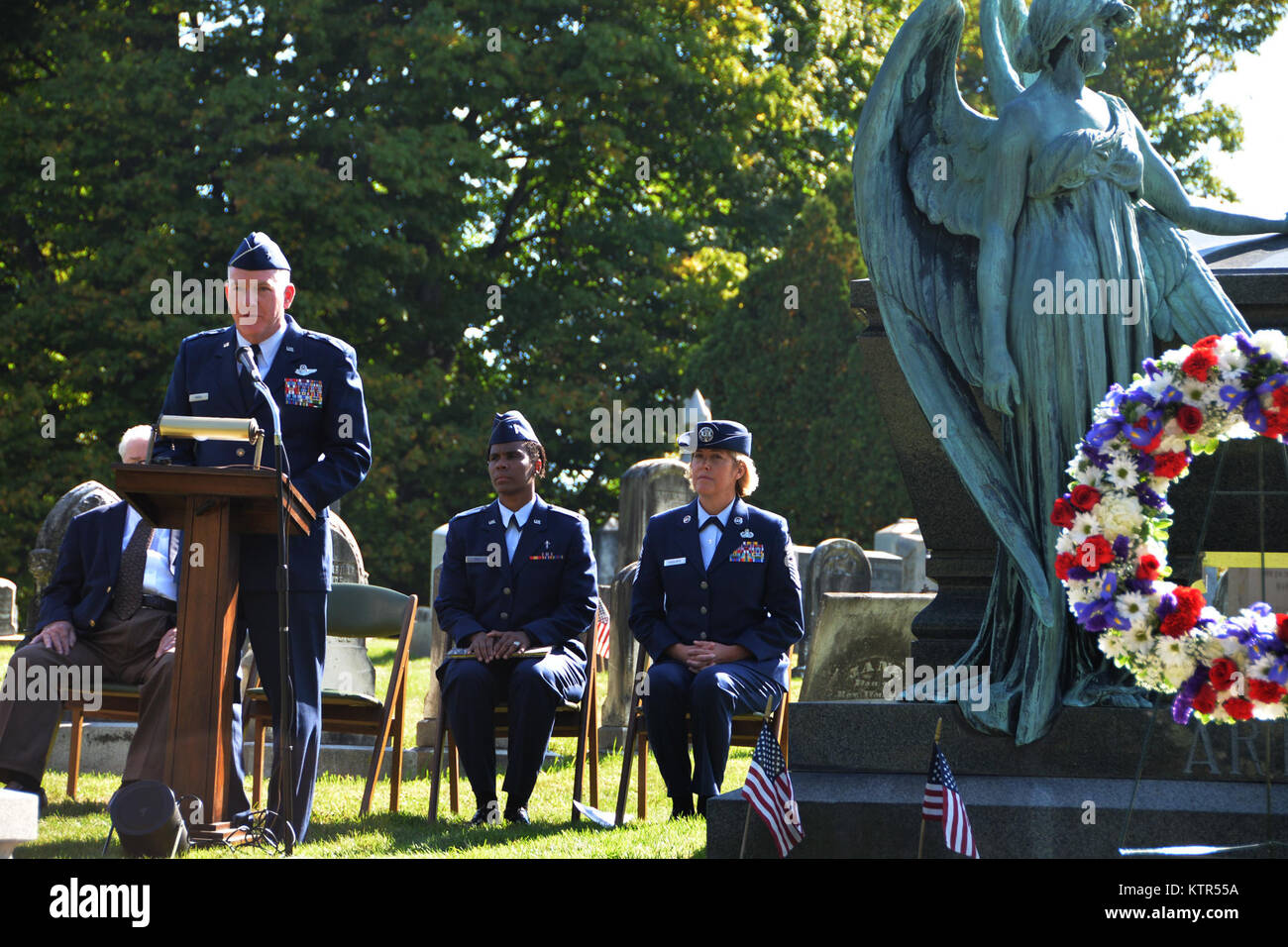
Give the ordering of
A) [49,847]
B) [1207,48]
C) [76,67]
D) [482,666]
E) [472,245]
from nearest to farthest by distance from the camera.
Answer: [49,847]
[482,666]
[76,67]
[472,245]
[1207,48]

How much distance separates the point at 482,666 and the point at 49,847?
6.05 ft

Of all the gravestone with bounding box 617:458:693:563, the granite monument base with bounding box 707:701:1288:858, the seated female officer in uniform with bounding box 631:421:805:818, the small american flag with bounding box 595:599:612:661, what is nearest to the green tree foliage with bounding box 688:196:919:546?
the gravestone with bounding box 617:458:693:563

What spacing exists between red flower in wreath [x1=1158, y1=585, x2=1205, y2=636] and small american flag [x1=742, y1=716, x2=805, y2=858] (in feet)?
4.04

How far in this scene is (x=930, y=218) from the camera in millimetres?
5867

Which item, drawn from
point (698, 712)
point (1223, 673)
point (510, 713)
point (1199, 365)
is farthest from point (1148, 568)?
point (510, 713)

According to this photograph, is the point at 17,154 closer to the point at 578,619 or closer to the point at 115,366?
the point at 115,366

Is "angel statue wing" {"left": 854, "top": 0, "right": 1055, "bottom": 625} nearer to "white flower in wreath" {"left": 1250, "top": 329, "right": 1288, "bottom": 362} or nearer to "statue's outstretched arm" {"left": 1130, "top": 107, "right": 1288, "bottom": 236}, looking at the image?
"statue's outstretched arm" {"left": 1130, "top": 107, "right": 1288, "bottom": 236}

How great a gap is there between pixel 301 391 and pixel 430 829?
6.14 ft

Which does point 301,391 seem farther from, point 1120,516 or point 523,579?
point 1120,516

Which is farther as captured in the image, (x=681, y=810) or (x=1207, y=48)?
(x=1207, y=48)

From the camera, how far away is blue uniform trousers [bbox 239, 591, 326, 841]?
536 cm

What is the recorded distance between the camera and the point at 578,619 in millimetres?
6918

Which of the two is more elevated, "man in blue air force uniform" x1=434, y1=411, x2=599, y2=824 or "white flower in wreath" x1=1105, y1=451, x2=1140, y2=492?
"white flower in wreath" x1=1105, y1=451, x2=1140, y2=492

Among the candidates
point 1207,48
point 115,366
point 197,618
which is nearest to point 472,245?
point 115,366
